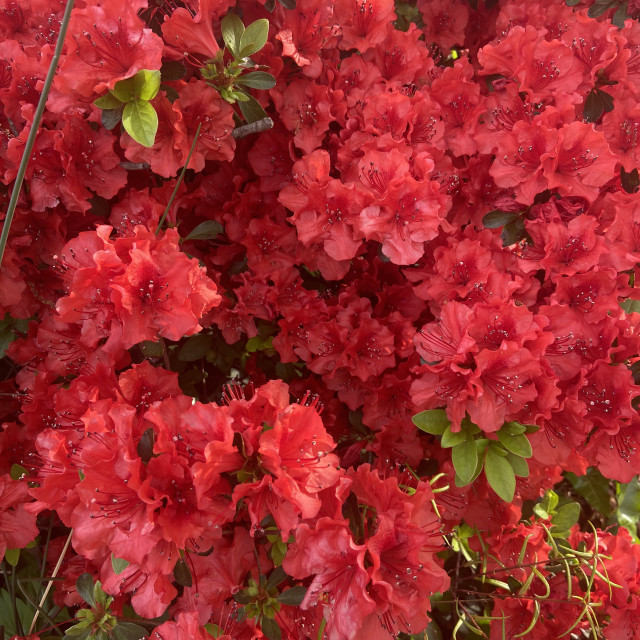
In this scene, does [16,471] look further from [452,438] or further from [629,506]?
[629,506]

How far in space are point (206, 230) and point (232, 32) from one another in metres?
0.43

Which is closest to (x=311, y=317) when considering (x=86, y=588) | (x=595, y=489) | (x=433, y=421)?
(x=433, y=421)

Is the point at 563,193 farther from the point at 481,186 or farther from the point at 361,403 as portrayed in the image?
the point at 361,403

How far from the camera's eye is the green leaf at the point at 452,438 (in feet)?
3.76

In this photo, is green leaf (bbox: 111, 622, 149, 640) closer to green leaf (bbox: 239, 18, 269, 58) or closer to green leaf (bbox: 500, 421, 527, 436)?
green leaf (bbox: 500, 421, 527, 436)

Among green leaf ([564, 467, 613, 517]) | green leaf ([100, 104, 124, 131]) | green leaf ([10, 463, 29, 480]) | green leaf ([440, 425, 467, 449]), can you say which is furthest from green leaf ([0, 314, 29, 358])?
green leaf ([564, 467, 613, 517])

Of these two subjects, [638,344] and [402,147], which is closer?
[638,344]

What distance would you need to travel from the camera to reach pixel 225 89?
1.29 meters

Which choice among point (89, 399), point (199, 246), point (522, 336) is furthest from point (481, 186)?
point (89, 399)

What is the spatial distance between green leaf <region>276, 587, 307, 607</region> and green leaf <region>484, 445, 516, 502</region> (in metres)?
0.41

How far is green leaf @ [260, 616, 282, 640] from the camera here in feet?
3.68

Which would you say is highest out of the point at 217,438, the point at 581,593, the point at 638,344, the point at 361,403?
the point at 638,344

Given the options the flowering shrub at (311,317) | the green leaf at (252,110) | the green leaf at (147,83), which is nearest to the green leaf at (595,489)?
the flowering shrub at (311,317)

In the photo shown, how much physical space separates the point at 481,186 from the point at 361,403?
612 millimetres
